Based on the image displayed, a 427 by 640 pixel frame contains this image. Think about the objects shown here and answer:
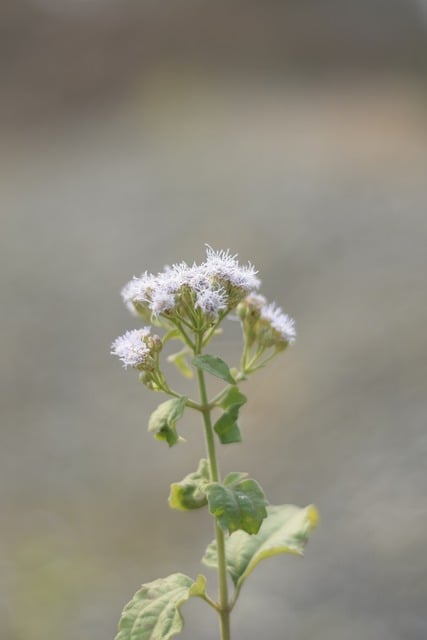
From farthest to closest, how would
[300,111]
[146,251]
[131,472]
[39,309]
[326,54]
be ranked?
[326,54] < [300,111] < [146,251] < [39,309] < [131,472]

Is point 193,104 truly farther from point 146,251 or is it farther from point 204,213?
point 146,251

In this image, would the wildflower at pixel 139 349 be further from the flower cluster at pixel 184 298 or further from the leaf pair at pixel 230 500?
the leaf pair at pixel 230 500

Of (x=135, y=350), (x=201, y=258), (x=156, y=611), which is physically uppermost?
(x=201, y=258)

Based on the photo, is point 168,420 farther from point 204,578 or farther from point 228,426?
point 204,578

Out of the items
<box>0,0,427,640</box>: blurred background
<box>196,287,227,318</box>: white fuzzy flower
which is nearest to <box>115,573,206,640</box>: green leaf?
<box>196,287,227,318</box>: white fuzzy flower

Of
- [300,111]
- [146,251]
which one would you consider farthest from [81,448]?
[300,111]

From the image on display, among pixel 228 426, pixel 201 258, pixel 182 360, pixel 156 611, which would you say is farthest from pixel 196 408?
pixel 201 258
